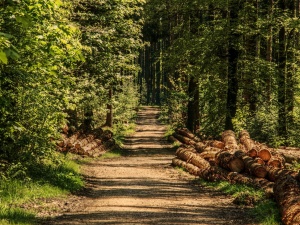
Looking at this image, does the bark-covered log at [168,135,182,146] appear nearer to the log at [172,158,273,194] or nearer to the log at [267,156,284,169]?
the log at [172,158,273,194]

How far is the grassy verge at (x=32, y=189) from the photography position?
910cm

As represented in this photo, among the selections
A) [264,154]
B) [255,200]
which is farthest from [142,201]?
[264,154]

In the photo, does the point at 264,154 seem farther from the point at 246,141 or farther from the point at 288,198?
the point at 288,198

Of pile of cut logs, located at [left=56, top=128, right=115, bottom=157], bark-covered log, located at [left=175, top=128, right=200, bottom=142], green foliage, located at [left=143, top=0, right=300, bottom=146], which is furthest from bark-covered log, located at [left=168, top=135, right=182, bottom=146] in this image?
green foliage, located at [left=143, top=0, right=300, bottom=146]

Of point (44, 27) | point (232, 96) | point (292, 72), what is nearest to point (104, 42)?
point (232, 96)

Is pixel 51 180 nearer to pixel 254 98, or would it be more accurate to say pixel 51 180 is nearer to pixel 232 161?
pixel 232 161

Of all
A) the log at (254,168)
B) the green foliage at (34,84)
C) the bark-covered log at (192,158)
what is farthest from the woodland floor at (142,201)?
the green foliage at (34,84)

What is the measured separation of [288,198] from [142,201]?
3989mm

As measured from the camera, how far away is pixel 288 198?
9188mm

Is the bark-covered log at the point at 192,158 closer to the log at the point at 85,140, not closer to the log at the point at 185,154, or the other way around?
the log at the point at 185,154

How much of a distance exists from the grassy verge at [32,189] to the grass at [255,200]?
4.62m

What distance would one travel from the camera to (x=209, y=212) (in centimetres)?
1050

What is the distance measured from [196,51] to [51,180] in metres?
11.6

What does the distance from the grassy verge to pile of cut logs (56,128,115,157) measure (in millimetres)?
6065
